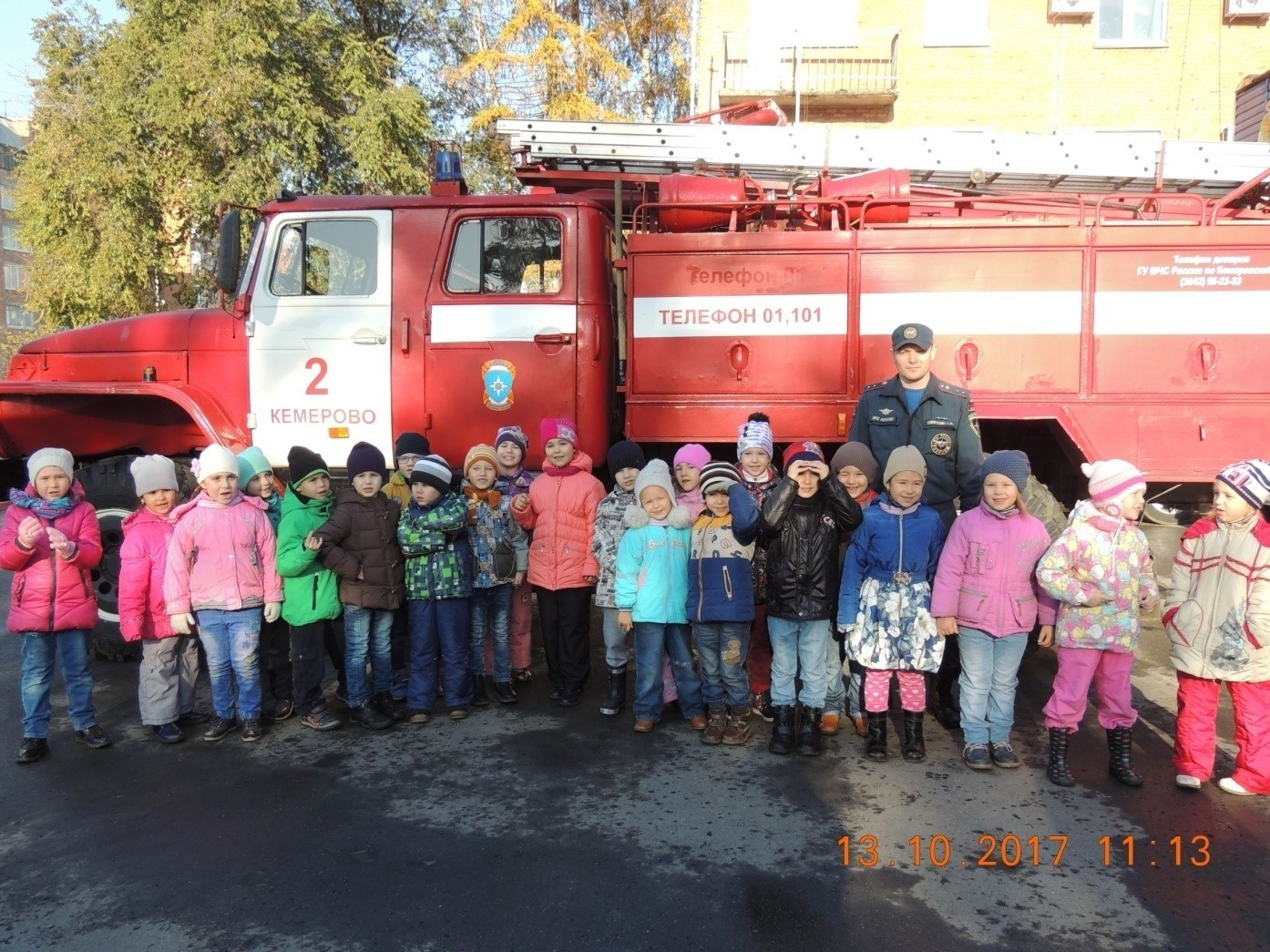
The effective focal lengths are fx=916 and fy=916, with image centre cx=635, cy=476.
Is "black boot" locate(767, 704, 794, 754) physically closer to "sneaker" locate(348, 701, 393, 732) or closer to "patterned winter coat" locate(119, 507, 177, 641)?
"sneaker" locate(348, 701, 393, 732)

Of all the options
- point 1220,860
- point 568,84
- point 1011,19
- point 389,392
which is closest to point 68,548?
point 389,392

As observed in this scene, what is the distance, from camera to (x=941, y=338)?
16.1ft

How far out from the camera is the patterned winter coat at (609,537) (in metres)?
4.84

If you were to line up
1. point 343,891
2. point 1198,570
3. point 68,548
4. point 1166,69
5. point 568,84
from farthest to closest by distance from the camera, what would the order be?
1. point 568,84
2. point 1166,69
3. point 68,548
4. point 1198,570
5. point 343,891

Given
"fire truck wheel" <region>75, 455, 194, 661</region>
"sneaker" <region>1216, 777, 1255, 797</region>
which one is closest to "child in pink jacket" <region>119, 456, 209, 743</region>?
"fire truck wheel" <region>75, 455, 194, 661</region>

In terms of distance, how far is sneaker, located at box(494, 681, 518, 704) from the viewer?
16.5 feet

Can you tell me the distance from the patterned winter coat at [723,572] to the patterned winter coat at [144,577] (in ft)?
8.55

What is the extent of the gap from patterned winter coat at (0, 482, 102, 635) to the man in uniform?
12.8 feet

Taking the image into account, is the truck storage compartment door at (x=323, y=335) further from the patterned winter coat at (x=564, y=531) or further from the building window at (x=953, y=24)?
the building window at (x=953, y=24)

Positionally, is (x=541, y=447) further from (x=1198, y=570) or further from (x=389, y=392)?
(x=1198, y=570)

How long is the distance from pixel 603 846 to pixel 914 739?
1.62 m

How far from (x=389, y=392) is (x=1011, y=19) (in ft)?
53.6

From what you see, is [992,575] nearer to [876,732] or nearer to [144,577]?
[876,732]

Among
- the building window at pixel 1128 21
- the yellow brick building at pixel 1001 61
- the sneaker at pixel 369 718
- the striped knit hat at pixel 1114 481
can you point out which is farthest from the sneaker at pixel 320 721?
the building window at pixel 1128 21
